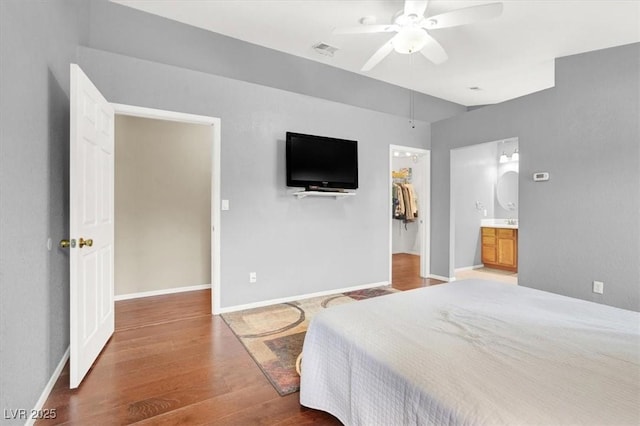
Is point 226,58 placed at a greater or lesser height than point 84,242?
greater

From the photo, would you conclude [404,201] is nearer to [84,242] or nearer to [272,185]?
[272,185]

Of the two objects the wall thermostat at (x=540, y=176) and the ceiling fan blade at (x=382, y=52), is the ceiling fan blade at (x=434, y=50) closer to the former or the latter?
the ceiling fan blade at (x=382, y=52)

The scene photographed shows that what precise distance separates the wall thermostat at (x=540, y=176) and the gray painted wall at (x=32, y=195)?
4.67 m

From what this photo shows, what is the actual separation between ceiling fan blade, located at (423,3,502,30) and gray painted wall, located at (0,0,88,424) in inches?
102

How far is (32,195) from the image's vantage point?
1692 mm

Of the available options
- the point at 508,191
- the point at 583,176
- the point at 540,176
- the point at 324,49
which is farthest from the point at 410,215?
the point at 324,49

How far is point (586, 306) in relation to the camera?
1775 mm

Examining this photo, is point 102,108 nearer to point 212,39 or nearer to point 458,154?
point 212,39

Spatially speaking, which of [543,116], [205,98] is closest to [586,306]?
[543,116]

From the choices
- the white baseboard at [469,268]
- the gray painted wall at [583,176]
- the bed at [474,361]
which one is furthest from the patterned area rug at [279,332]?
the white baseboard at [469,268]

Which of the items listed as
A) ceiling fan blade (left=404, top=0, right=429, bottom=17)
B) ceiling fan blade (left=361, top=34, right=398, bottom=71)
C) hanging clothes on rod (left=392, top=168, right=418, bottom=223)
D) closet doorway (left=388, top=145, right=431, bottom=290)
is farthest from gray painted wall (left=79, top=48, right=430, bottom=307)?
hanging clothes on rod (left=392, top=168, right=418, bottom=223)

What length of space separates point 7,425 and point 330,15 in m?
3.83

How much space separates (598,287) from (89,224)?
15.7ft

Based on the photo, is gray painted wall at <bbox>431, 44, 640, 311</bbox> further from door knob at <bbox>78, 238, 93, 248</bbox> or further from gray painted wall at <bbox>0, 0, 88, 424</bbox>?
gray painted wall at <bbox>0, 0, 88, 424</bbox>
